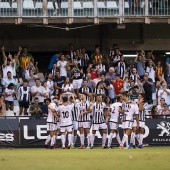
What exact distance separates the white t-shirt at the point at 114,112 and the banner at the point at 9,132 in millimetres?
3652

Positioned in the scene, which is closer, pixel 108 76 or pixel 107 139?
pixel 107 139

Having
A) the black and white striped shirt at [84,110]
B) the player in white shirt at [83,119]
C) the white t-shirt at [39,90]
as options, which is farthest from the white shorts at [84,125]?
the white t-shirt at [39,90]

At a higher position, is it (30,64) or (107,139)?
(30,64)

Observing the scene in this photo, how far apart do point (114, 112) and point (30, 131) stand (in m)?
3.41

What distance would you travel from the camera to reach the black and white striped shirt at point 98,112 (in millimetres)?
26484

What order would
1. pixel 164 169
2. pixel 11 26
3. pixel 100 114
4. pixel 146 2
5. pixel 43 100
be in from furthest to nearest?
pixel 11 26, pixel 146 2, pixel 43 100, pixel 100 114, pixel 164 169

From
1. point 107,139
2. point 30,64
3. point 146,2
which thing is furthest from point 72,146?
point 146,2

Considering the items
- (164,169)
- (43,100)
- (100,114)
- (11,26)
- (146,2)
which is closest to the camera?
(164,169)

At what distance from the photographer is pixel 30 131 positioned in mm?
27422

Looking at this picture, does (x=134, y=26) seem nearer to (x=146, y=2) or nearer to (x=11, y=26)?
(x=146, y=2)

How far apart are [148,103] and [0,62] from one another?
9015 mm

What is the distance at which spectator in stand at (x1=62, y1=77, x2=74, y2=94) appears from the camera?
2953 centimetres

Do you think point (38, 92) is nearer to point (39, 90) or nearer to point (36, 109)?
point (39, 90)

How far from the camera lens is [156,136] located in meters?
28.1
